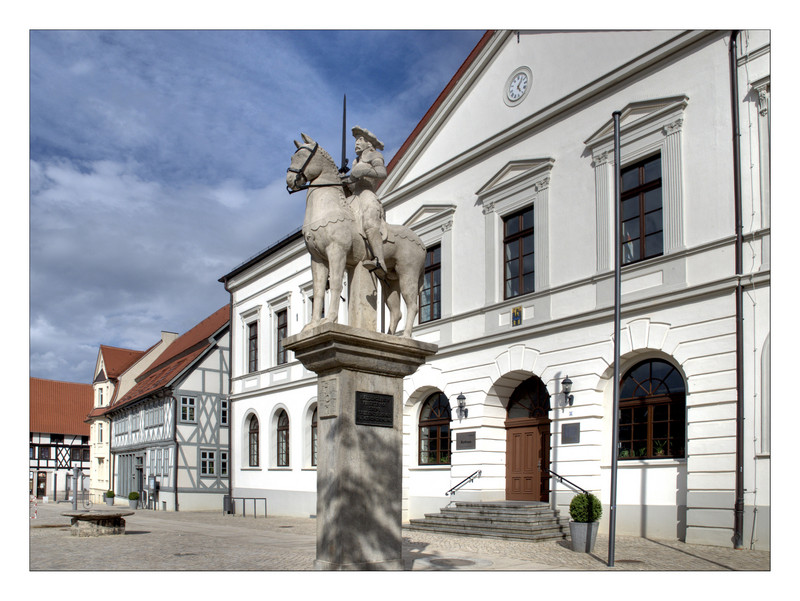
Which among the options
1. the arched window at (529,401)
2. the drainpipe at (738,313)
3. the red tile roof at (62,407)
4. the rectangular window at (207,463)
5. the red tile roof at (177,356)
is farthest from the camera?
the red tile roof at (62,407)

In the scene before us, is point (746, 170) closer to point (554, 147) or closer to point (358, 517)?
point (554, 147)

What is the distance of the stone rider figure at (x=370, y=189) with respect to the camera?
8.21 metres

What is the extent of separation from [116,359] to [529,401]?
34.9m

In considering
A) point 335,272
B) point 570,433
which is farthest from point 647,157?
point 335,272

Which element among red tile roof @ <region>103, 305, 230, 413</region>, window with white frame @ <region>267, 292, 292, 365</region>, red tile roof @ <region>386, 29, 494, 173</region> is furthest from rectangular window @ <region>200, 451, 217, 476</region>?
red tile roof @ <region>386, 29, 494, 173</region>

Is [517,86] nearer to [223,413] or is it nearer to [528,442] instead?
[528,442]

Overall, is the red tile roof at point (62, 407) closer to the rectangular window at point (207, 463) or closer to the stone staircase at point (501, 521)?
the rectangular window at point (207, 463)

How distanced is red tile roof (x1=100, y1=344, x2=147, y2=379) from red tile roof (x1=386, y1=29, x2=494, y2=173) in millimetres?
29156

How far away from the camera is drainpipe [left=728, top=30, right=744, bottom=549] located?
479 inches

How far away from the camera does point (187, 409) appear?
3312 centimetres

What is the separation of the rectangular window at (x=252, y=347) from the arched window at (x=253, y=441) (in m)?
1.78

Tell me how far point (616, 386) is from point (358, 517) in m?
4.23

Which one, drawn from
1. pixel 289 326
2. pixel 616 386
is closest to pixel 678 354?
pixel 616 386

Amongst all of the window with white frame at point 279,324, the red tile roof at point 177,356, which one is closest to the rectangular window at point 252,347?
the window with white frame at point 279,324
